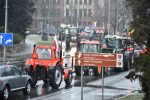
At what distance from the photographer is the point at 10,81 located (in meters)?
23.0

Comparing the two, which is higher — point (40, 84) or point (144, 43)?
point (144, 43)

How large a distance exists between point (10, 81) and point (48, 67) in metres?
6.43

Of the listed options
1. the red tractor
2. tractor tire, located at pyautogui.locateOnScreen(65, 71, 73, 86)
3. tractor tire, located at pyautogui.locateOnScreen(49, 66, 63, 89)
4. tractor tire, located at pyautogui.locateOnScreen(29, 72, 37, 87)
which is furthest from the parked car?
tractor tire, located at pyautogui.locateOnScreen(65, 71, 73, 86)

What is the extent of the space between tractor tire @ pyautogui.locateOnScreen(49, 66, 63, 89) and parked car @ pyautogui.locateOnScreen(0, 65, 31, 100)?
359cm

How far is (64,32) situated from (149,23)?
66.1 m

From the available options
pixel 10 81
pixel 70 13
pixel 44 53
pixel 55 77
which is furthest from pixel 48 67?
pixel 70 13

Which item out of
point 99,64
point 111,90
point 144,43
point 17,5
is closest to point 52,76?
point 111,90

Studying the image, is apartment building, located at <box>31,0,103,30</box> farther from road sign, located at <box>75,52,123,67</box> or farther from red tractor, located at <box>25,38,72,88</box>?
road sign, located at <box>75,52,123,67</box>

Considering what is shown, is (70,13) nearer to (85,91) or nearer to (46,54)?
(46,54)

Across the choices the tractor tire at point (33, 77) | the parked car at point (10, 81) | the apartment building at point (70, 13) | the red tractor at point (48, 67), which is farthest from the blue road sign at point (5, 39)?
the apartment building at point (70, 13)

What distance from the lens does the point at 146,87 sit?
14.3 meters

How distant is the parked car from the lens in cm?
2247

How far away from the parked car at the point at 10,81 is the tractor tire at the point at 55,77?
3591 mm

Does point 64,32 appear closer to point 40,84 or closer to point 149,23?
point 40,84
